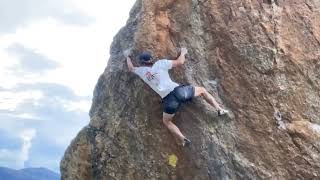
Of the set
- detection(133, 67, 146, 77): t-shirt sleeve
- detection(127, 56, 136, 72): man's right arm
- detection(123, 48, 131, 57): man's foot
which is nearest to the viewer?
detection(133, 67, 146, 77): t-shirt sleeve

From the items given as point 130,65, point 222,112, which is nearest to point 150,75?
point 130,65

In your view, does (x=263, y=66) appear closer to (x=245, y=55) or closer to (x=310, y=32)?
→ (x=245, y=55)

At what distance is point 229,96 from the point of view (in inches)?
527

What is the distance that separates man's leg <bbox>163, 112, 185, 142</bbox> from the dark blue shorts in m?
0.16

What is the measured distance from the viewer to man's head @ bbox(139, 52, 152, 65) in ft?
43.8

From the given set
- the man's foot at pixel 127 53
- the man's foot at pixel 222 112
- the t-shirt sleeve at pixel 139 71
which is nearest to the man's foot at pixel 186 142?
the man's foot at pixel 222 112

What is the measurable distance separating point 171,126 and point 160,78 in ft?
4.43

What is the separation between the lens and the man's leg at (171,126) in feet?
43.2

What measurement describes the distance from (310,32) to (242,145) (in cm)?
378

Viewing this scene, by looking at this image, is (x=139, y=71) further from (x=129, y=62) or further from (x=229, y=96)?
(x=229, y=96)

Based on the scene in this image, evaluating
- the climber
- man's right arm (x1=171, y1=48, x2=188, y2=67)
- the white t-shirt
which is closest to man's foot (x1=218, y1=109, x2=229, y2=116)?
the climber

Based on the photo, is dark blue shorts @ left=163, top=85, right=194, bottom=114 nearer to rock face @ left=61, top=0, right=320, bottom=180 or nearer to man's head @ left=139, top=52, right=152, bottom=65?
rock face @ left=61, top=0, right=320, bottom=180

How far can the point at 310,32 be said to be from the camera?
1368 centimetres

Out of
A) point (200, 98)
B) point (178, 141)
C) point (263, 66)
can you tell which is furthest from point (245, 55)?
point (178, 141)
